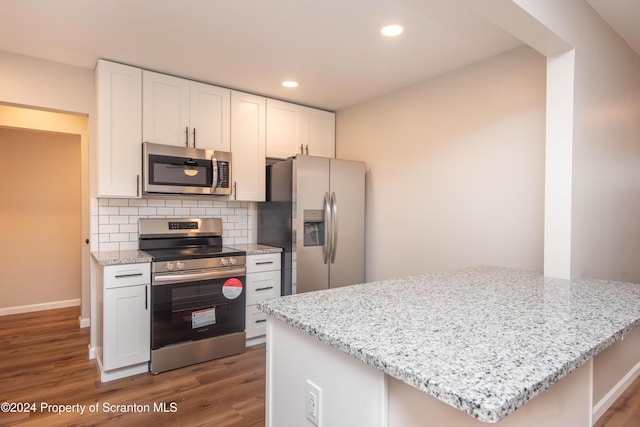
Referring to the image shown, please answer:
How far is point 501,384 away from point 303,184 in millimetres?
2687

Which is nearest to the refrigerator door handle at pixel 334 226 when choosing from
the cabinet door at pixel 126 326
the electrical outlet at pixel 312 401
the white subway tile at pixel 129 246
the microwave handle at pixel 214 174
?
the microwave handle at pixel 214 174

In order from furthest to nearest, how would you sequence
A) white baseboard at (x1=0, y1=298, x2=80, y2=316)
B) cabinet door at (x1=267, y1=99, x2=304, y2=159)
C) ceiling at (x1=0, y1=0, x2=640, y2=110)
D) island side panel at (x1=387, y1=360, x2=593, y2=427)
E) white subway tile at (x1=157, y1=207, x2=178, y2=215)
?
white baseboard at (x1=0, y1=298, x2=80, y2=316)
cabinet door at (x1=267, y1=99, x2=304, y2=159)
white subway tile at (x1=157, y1=207, x2=178, y2=215)
ceiling at (x1=0, y1=0, x2=640, y2=110)
island side panel at (x1=387, y1=360, x2=593, y2=427)

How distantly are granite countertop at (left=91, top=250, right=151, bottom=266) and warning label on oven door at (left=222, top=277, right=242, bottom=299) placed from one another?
650 millimetres

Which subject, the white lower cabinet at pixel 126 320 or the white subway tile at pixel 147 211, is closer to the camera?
the white lower cabinet at pixel 126 320

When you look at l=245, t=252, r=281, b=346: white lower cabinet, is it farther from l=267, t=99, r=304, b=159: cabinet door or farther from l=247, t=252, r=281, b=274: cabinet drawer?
l=267, t=99, r=304, b=159: cabinet door

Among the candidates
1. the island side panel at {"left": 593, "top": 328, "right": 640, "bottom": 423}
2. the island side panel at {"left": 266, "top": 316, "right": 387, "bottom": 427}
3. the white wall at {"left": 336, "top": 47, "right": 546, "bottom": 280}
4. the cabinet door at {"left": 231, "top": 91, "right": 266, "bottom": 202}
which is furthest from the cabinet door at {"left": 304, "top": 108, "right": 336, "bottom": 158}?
the island side panel at {"left": 593, "top": 328, "right": 640, "bottom": 423}

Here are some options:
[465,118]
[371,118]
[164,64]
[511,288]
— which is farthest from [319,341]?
[371,118]

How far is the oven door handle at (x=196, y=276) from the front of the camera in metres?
2.78

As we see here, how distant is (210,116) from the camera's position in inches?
131

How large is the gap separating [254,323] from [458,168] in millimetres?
2206

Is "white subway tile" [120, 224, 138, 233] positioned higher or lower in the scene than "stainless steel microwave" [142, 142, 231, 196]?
lower

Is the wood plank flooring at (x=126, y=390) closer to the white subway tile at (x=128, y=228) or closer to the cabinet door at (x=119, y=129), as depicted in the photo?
the white subway tile at (x=128, y=228)

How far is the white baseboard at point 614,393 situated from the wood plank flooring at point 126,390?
6.21 ft

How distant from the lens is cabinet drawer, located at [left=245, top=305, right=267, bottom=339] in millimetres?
3281
